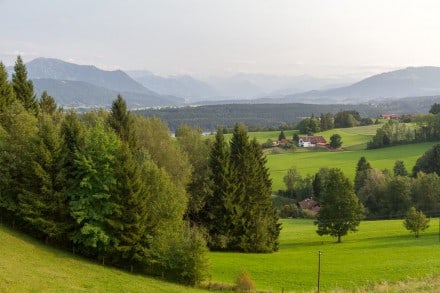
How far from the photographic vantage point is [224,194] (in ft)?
168

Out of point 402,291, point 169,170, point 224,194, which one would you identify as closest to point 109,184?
point 169,170

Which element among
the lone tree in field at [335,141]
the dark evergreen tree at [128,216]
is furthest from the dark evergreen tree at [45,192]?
the lone tree in field at [335,141]

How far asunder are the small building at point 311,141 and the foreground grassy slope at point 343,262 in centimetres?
7878

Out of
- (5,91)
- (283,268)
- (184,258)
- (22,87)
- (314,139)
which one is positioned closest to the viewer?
(184,258)

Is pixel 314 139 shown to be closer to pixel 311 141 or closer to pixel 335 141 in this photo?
pixel 311 141

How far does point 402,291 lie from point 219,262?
23.3 meters

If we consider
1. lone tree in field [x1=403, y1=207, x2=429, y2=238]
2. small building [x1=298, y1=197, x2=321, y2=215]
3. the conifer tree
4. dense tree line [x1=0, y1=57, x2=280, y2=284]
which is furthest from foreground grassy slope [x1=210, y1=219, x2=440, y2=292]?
small building [x1=298, y1=197, x2=321, y2=215]

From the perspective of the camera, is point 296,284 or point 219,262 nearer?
point 296,284

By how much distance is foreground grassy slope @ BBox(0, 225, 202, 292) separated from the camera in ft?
90.4

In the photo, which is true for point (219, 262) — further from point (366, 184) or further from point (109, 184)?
point (366, 184)

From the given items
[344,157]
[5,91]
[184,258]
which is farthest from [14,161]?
[344,157]

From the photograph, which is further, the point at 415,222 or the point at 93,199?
the point at 415,222

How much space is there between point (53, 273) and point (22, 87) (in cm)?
3280

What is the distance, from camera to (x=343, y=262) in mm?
42500
